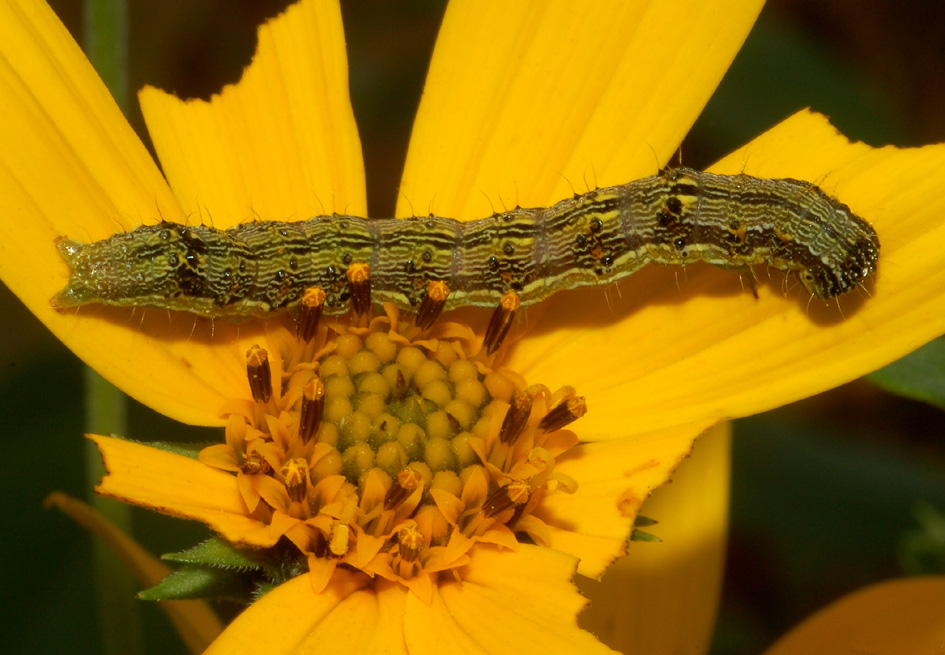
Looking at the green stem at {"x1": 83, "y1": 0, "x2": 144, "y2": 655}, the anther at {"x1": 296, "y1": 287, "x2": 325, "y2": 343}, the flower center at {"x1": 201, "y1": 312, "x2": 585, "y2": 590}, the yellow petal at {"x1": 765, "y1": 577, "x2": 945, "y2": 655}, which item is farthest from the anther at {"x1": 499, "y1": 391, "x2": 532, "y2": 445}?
the green stem at {"x1": 83, "y1": 0, "x2": 144, "y2": 655}

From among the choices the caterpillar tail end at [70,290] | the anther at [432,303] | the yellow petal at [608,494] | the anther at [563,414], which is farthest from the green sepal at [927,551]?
the caterpillar tail end at [70,290]

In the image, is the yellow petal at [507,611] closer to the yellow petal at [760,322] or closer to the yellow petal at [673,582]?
the yellow petal at [673,582]

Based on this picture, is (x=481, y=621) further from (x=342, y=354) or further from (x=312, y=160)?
(x=312, y=160)

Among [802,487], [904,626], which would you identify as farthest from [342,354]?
[802,487]

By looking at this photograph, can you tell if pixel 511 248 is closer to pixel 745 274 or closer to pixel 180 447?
pixel 745 274

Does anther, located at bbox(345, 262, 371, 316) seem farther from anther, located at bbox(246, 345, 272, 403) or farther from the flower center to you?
anther, located at bbox(246, 345, 272, 403)

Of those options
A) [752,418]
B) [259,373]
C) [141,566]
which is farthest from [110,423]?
[752,418]
